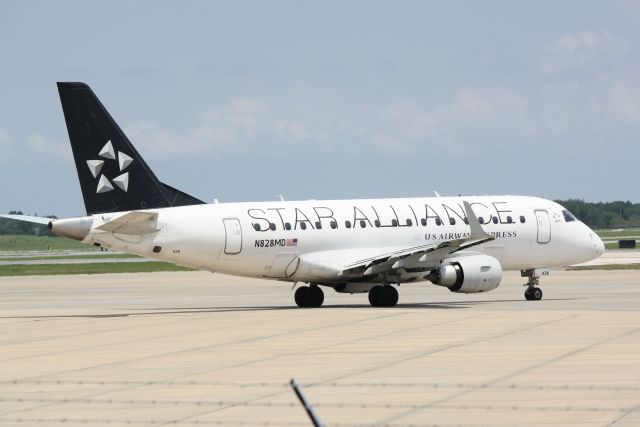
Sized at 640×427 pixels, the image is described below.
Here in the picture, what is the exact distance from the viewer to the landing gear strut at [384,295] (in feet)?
139

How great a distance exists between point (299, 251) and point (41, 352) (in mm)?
14655

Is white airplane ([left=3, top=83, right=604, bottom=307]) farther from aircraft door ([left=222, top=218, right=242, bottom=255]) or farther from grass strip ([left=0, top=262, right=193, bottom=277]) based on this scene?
grass strip ([left=0, top=262, right=193, bottom=277])

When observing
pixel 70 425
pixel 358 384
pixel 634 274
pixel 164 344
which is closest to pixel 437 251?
pixel 164 344

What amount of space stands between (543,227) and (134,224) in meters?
15.4

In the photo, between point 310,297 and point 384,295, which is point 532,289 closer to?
point 384,295

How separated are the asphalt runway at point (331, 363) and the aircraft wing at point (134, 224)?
2.81 metres

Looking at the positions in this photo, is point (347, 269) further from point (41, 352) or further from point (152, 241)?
point (41, 352)

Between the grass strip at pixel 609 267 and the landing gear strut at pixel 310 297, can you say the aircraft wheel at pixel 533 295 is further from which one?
the grass strip at pixel 609 267

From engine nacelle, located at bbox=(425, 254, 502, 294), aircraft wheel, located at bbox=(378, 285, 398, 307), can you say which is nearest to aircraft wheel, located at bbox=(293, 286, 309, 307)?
aircraft wheel, located at bbox=(378, 285, 398, 307)

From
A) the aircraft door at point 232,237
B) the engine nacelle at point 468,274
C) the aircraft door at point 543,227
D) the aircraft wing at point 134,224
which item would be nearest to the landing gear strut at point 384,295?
the engine nacelle at point 468,274

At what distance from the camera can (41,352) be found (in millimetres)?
28500

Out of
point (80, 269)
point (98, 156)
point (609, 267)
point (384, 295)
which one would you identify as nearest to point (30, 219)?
point (98, 156)

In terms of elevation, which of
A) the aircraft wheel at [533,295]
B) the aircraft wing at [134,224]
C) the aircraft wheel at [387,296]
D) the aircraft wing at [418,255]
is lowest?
the aircraft wheel at [533,295]

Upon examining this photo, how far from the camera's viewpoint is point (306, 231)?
42.2 m
